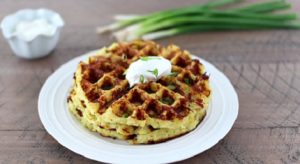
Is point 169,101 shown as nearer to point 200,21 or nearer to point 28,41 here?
point 28,41

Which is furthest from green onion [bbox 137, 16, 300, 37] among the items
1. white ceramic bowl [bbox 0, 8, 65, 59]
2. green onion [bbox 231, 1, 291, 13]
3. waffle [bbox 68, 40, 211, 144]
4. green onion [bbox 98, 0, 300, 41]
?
waffle [bbox 68, 40, 211, 144]

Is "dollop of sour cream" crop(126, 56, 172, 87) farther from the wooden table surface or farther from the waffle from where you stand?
the wooden table surface

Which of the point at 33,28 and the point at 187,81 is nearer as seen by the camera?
the point at 187,81

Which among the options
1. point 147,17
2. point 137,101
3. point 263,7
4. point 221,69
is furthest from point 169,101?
point 263,7

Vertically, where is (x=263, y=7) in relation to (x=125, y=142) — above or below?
above

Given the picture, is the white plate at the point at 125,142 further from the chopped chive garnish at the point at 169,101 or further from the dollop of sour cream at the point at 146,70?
the dollop of sour cream at the point at 146,70

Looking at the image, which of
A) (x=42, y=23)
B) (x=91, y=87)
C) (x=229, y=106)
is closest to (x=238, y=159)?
(x=229, y=106)

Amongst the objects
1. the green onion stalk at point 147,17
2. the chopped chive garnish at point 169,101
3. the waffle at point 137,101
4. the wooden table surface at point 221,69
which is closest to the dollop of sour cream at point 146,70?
the waffle at point 137,101
